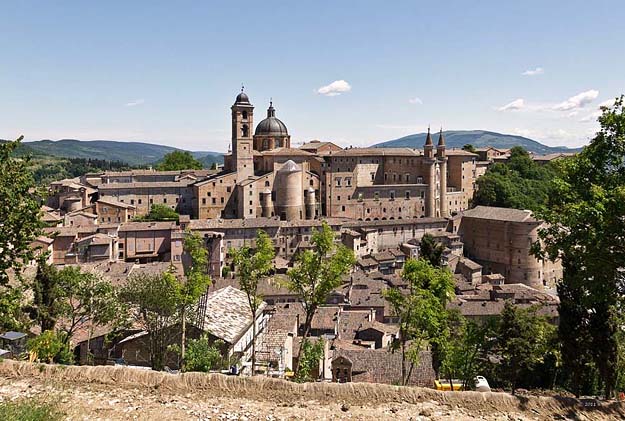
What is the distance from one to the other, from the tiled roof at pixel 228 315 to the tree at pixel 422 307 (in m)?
6.02

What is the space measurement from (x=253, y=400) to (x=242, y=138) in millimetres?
55679

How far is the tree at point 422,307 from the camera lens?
17.2m

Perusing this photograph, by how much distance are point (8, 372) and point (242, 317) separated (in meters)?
11.7

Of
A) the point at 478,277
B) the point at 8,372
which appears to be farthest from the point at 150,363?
the point at 478,277

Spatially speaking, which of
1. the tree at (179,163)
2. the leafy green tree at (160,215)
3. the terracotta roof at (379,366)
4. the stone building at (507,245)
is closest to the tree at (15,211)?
the terracotta roof at (379,366)

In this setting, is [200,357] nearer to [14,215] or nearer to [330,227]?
[14,215]

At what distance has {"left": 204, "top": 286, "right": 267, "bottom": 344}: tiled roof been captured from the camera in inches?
792

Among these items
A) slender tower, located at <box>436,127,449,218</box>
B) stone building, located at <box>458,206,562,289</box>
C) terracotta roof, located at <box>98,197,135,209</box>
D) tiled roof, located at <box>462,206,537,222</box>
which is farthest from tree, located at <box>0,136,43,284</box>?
slender tower, located at <box>436,127,449,218</box>

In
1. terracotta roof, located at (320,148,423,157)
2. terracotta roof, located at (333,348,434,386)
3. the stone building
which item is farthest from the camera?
terracotta roof, located at (320,148,423,157)

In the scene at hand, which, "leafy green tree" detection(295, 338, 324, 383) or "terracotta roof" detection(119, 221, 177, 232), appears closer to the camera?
"leafy green tree" detection(295, 338, 324, 383)

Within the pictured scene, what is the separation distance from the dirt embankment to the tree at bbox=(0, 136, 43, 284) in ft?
8.57

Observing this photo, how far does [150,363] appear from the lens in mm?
19312

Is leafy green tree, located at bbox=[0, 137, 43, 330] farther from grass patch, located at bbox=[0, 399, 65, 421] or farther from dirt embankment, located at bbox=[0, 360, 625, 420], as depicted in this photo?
grass patch, located at bbox=[0, 399, 65, 421]

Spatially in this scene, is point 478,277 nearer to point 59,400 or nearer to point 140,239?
point 140,239
